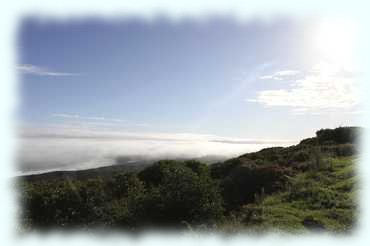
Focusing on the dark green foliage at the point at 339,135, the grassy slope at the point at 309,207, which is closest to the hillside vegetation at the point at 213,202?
the grassy slope at the point at 309,207

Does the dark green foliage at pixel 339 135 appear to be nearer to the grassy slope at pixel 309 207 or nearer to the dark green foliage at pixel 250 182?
the dark green foliage at pixel 250 182

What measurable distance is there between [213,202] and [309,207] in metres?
3.17

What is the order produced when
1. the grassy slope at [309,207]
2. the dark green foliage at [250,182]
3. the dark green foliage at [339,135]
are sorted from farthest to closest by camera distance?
the dark green foliage at [339,135]
the dark green foliage at [250,182]
the grassy slope at [309,207]

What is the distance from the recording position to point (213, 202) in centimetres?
1304

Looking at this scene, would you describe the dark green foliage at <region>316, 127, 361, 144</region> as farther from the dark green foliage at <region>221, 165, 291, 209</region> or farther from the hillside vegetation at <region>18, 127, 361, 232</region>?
the dark green foliage at <region>221, 165, 291, 209</region>

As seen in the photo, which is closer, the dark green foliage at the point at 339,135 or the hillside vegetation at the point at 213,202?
the hillside vegetation at the point at 213,202

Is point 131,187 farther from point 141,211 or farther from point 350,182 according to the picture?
point 350,182

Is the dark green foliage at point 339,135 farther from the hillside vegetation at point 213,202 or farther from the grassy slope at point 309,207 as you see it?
the grassy slope at point 309,207

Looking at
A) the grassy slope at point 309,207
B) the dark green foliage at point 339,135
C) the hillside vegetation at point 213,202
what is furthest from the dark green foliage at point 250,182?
the dark green foliage at point 339,135

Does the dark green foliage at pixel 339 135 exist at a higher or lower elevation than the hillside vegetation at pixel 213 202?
higher

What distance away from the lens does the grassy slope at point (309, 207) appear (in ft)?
34.2

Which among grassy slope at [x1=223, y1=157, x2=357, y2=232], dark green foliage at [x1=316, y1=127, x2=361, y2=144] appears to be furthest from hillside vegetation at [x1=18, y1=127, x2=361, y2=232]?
dark green foliage at [x1=316, y1=127, x2=361, y2=144]

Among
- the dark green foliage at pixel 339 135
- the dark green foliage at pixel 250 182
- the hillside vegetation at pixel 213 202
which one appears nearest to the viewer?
the hillside vegetation at pixel 213 202

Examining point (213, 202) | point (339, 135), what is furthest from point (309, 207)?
point (339, 135)
